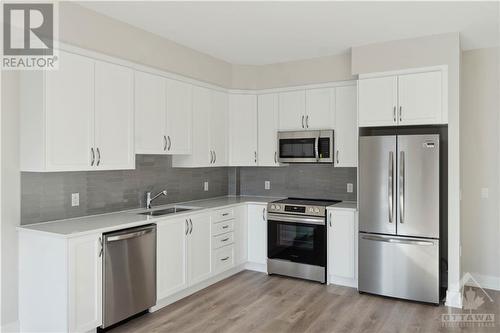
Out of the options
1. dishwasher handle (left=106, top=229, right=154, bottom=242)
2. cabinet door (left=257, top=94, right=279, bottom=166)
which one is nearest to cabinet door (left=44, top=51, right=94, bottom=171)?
dishwasher handle (left=106, top=229, right=154, bottom=242)

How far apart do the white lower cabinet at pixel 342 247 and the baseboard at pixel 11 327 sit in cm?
314

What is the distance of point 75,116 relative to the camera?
310 cm

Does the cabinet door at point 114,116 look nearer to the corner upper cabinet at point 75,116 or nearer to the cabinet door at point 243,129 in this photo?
the corner upper cabinet at point 75,116

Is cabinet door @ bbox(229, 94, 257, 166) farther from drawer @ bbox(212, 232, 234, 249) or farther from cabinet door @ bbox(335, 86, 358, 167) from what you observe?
cabinet door @ bbox(335, 86, 358, 167)

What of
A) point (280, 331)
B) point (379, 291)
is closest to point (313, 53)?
point (379, 291)

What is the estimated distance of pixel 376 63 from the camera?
4.06 m

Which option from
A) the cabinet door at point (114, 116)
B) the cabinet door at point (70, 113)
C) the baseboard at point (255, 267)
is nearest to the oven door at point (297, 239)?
the baseboard at point (255, 267)

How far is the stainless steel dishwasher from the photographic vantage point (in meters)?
3.10

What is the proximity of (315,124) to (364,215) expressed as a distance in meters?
1.33

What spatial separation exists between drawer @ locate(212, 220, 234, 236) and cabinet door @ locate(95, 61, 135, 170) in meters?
1.28

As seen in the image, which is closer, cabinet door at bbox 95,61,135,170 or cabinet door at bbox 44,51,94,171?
cabinet door at bbox 44,51,94,171

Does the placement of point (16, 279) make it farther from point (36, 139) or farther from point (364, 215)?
point (364, 215)

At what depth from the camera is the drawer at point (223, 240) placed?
438cm

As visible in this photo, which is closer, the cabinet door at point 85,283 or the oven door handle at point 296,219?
the cabinet door at point 85,283
